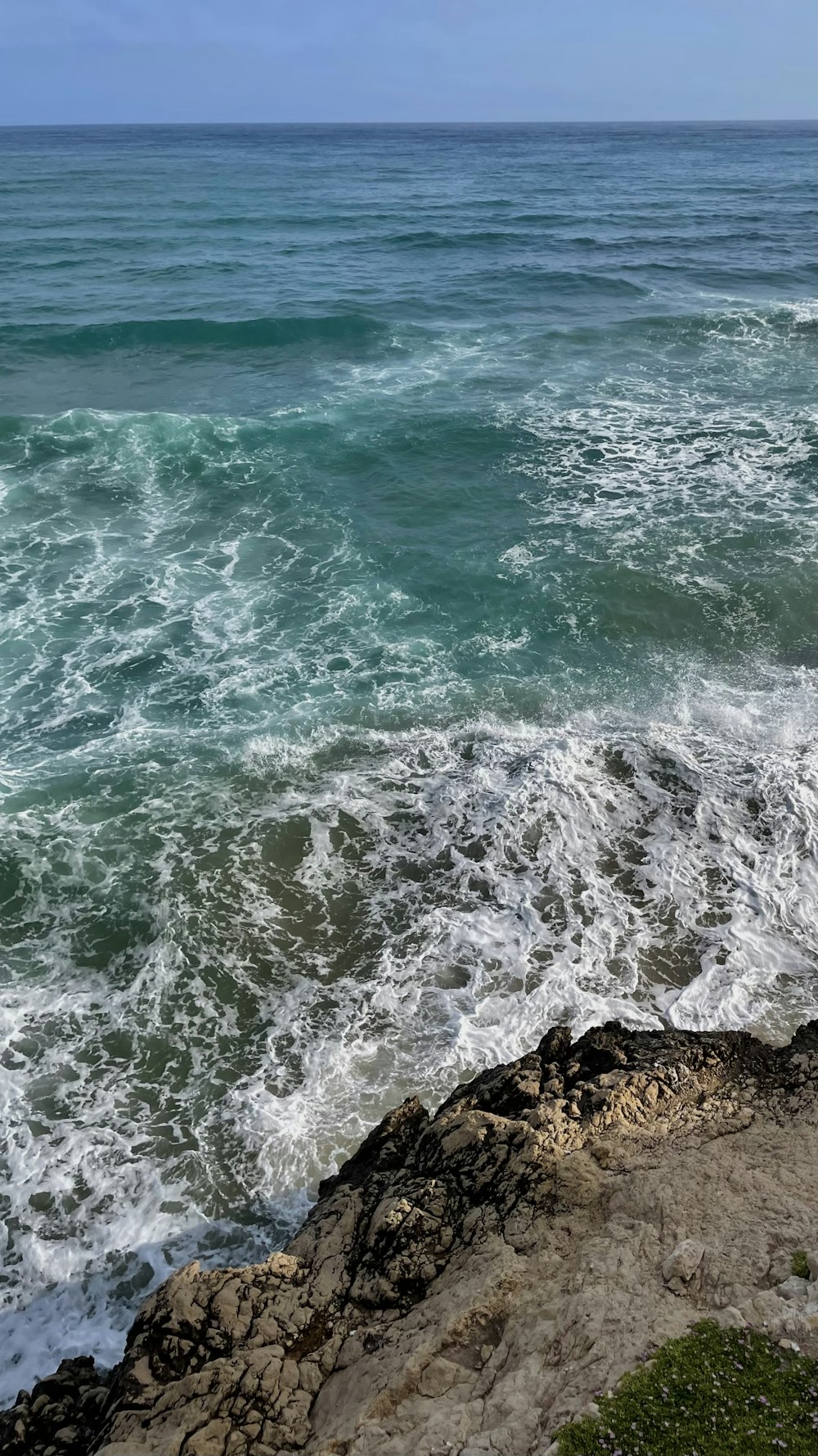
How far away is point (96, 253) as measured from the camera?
56.7 metres

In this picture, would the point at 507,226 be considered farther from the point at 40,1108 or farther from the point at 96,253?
the point at 40,1108

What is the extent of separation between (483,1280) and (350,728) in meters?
12.5

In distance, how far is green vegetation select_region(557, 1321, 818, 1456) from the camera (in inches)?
275

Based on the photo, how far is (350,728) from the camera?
19750 millimetres

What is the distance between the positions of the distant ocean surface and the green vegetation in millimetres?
5113

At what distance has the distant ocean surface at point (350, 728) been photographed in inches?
505

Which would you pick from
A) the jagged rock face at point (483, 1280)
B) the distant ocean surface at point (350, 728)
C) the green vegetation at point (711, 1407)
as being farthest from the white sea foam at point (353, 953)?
the green vegetation at point (711, 1407)

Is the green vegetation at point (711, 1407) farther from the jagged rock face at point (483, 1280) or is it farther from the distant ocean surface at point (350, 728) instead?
the distant ocean surface at point (350, 728)

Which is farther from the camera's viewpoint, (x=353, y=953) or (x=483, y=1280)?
(x=353, y=953)

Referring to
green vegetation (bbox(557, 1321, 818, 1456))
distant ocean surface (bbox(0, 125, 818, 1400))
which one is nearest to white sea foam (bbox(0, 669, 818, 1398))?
distant ocean surface (bbox(0, 125, 818, 1400))

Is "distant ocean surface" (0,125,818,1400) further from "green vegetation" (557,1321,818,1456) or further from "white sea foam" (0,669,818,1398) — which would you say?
"green vegetation" (557,1321,818,1456)

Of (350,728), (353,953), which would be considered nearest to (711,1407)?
(353,953)

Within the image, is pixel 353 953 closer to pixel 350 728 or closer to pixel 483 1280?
pixel 350 728

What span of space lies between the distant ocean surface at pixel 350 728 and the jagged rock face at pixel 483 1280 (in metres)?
2.15
